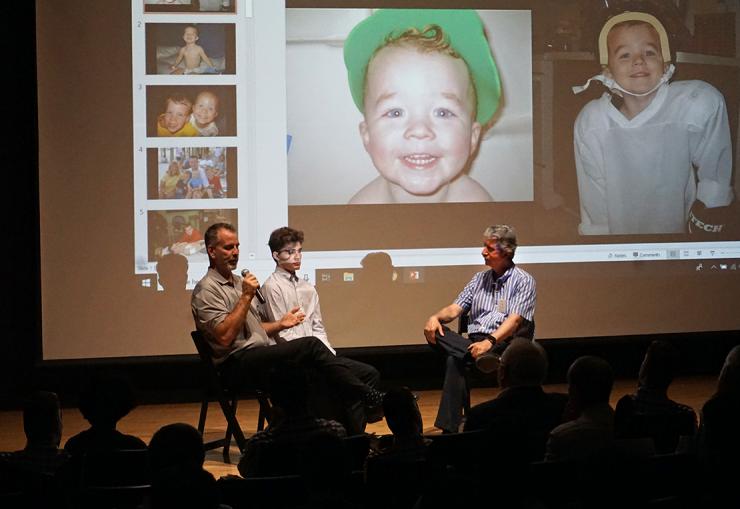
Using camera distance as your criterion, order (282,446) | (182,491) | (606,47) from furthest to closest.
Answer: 1. (606,47)
2. (282,446)
3. (182,491)

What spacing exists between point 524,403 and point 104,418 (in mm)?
1247

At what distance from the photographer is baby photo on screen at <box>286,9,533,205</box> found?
6.03m

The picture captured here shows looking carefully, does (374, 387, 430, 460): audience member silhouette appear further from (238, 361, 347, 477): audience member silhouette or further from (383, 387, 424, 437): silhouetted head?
(238, 361, 347, 477): audience member silhouette

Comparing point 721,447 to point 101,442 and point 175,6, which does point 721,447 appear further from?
point 175,6

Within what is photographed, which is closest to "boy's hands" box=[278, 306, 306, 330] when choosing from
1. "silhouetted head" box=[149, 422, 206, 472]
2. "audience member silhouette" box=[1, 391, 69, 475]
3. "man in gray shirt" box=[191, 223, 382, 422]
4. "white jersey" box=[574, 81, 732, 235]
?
"man in gray shirt" box=[191, 223, 382, 422]

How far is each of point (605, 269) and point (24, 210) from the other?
372 cm

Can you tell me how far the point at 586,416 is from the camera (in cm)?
272

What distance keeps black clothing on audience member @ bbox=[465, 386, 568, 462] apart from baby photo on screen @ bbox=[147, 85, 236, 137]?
3.39 meters

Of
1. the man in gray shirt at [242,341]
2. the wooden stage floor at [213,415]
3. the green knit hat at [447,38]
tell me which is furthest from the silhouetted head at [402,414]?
the green knit hat at [447,38]

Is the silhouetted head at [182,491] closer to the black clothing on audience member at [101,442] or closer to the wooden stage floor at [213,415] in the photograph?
the black clothing on audience member at [101,442]

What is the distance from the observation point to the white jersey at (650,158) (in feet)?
20.7

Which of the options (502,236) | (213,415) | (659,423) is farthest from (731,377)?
(213,415)

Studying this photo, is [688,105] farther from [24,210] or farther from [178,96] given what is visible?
[24,210]

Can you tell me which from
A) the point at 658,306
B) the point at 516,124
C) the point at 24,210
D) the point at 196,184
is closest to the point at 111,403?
the point at 196,184
